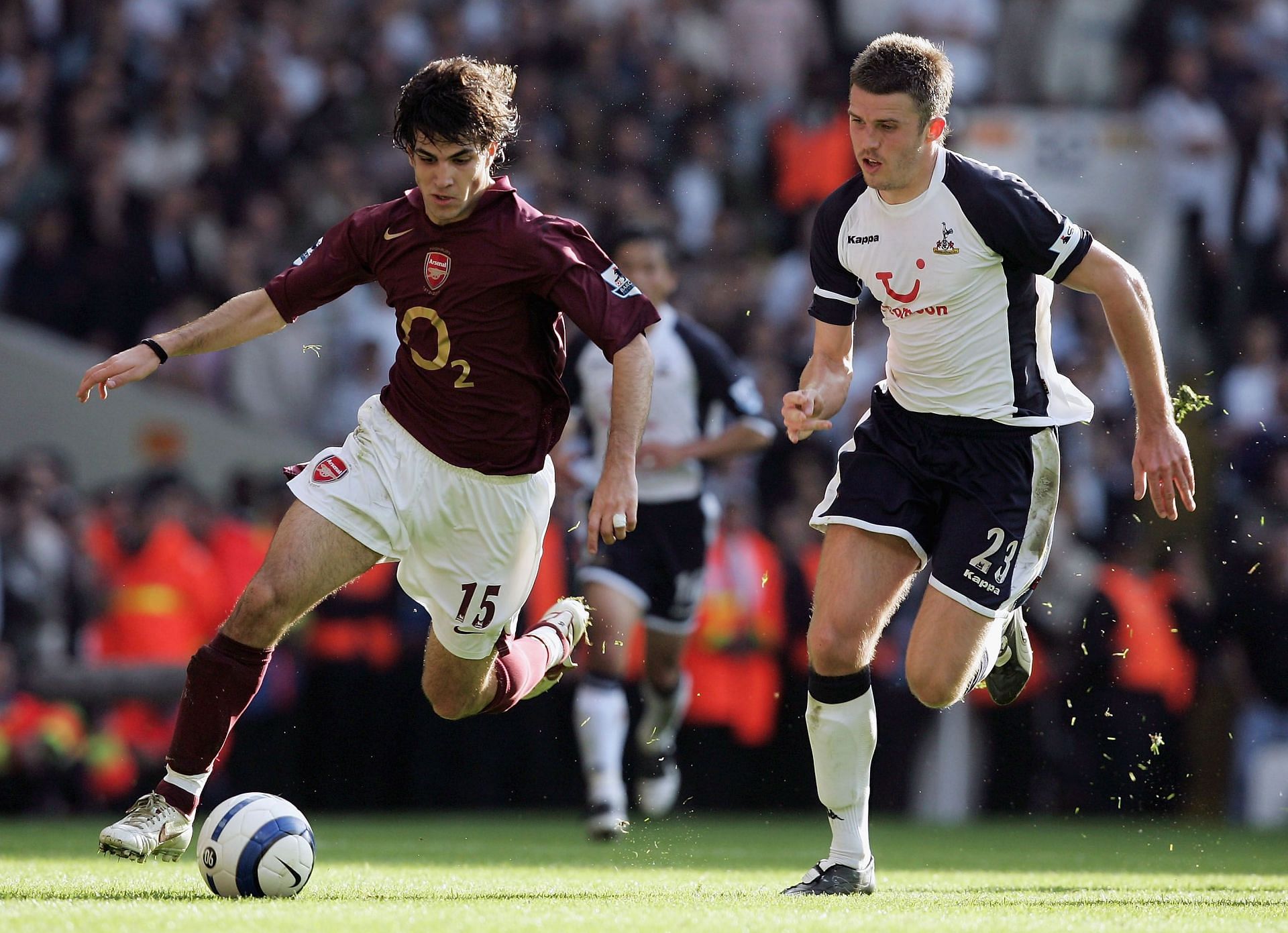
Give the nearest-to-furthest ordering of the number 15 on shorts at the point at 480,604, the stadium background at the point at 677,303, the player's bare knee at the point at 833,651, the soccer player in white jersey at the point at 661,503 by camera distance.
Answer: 1. the player's bare knee at the point at 833,651
2. the number 15 on shorts at the point at 480,604
3. the soccer player in white jersey at the point at 661,503
4. the stadium background at the point at 677,303

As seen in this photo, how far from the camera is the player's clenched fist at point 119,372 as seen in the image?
623 centimetres

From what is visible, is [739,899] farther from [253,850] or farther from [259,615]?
[259,615]

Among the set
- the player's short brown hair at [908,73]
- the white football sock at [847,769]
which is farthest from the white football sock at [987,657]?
the player's short brown hair at [908,73]

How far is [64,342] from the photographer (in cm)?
1393

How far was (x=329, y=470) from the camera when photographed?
6648 mm

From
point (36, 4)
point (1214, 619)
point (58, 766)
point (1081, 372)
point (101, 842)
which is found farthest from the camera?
point (36, 4)

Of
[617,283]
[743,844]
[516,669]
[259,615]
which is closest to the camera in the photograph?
[259,615]

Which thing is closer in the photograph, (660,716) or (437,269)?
(437,269)

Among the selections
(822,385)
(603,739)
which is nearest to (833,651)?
(822,385)

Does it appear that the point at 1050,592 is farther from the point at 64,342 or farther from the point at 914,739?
the point at 64,342

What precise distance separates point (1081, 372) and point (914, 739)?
3.08 m

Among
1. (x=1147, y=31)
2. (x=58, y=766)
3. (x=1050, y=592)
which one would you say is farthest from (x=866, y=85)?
(x=1147, y=31)

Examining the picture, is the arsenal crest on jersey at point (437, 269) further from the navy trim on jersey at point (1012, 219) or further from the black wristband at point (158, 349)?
the navy trim on jersey at point (1012, 219)

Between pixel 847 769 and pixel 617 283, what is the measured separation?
1822 mm
